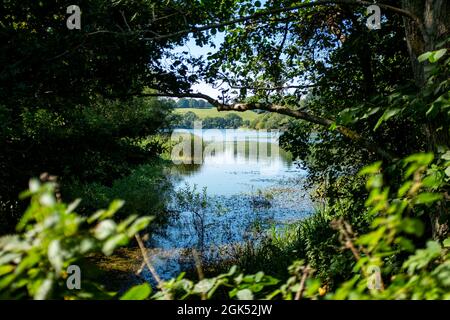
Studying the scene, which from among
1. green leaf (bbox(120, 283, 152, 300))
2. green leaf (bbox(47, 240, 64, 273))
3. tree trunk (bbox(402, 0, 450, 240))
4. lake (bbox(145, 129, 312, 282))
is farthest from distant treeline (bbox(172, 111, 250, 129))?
green leaf (bbox(47, 240, 64, 273))

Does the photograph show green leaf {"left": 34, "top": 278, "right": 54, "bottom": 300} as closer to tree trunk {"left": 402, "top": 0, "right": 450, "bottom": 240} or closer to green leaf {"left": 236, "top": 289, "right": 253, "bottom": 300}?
green leaf {"left": 236, "top": 289, "right": 253, "bottom": 300}

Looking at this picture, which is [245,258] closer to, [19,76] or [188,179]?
[19,76]

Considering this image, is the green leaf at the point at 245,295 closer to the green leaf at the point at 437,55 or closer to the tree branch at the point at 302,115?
the green leaf at the point at 437,55

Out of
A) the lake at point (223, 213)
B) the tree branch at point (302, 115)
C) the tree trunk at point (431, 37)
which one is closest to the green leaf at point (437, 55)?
the tree trunk at point (431, 37)

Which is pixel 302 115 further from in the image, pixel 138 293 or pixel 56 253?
pixel 56 253

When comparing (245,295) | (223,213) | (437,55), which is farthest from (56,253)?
(223,213)

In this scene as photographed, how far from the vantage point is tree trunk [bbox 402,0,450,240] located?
10.6 ft

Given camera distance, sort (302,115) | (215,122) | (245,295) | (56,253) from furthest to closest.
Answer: (215,122), (302,115), (245,295), (56,253)

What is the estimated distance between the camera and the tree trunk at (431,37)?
3.24m

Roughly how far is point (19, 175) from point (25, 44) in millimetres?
2529

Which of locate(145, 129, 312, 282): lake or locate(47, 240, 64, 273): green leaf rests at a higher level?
locate(47, 240, 64, 273): green leaf

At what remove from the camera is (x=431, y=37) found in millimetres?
3311

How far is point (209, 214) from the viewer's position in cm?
1418
